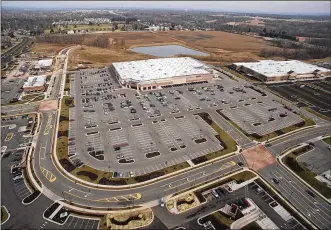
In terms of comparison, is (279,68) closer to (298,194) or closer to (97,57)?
(298,194)

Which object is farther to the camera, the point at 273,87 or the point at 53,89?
the point at 273,87

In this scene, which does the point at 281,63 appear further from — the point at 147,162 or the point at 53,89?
the point at 53,89

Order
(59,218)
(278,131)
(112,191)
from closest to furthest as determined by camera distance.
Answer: (59,218) < (112,191) < (278,131)

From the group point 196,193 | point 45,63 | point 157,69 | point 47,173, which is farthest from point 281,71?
point 45,63

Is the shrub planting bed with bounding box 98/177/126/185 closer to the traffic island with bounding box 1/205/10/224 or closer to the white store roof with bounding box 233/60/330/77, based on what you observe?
the traffic island with bounding box 1/205/10/224

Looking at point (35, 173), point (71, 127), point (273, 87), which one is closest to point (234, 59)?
point (273, 87)

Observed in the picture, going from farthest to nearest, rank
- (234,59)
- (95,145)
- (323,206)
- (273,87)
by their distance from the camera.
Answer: (234,59) → (273,87) → (95,145) → (323,206)
